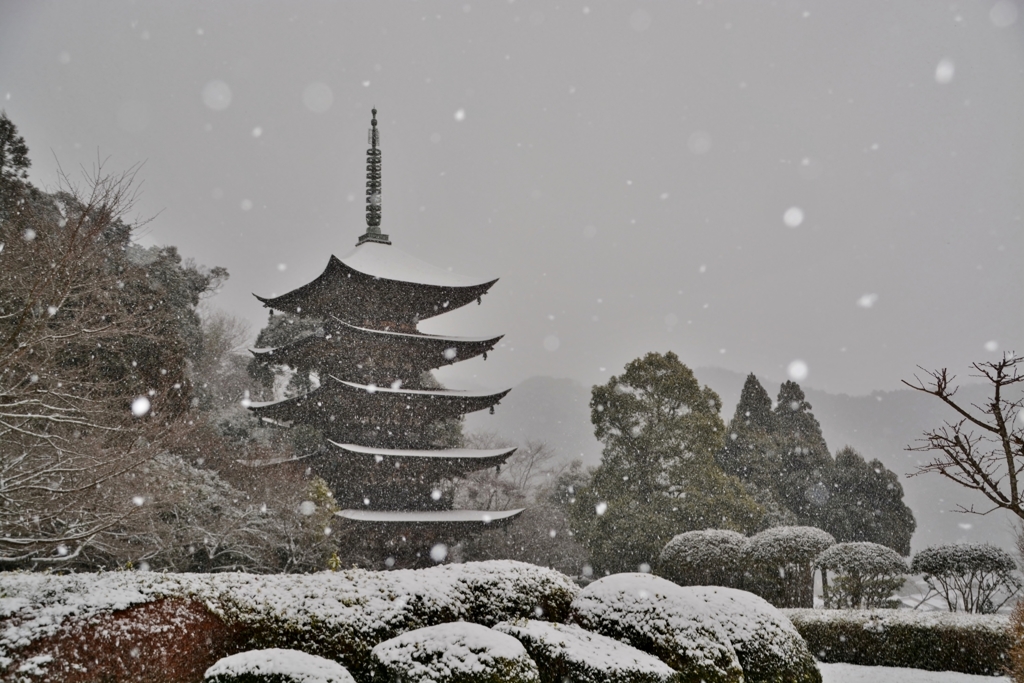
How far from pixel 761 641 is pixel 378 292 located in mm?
11436

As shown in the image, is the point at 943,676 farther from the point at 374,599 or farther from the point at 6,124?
the point at 6,124

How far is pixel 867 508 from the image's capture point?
23438 mm

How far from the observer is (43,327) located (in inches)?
238

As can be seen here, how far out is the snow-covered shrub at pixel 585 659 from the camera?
5156 mm

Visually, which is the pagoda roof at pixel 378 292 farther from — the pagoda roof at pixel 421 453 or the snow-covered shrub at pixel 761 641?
the snow-covered shrub at pixel 761 641

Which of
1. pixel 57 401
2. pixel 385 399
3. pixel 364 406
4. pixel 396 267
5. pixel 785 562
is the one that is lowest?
pixel 785 562

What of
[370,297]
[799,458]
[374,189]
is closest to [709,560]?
[370,297]

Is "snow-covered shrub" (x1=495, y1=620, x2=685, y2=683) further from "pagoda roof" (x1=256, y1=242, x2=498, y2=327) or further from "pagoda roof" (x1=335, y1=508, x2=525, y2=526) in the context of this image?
"pagoda roof" (x1=256, y1=242, x2=498, y2=327)

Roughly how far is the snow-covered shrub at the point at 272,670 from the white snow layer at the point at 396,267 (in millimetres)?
10879

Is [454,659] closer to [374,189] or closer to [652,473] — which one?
[374,189]

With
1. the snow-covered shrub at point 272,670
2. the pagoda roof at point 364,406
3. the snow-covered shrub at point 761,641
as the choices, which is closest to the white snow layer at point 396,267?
the pagoda roof at point 364,406

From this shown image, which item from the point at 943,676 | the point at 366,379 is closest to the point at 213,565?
the point at 366,379

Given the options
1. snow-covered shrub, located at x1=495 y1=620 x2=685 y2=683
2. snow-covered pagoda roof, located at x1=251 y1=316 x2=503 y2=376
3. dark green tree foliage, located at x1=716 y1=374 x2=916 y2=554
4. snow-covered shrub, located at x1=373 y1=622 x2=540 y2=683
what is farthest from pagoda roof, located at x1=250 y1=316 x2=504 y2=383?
dark green tree foliage, located at x1=716 y1=374 x2=916 y2=554

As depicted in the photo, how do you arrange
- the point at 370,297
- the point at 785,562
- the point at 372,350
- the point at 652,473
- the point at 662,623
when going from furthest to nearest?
the point at 652,473
the point at 370,297
the point at 372,350
the point at 785,562
the point at 662,623
